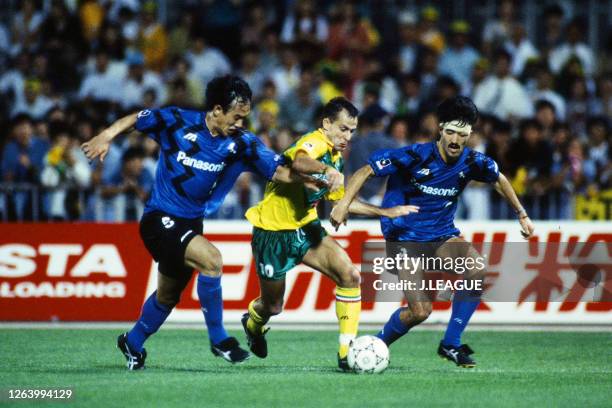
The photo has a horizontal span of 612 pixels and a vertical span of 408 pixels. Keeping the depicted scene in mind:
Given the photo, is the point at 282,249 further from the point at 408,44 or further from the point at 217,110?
the point at 408,44

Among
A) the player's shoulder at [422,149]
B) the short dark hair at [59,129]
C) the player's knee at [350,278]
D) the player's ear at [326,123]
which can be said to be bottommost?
the player's knee at [350,278]

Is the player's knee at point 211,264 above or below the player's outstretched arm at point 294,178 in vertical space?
below

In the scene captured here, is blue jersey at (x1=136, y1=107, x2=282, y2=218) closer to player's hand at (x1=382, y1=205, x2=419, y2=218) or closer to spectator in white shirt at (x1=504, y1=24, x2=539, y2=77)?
player's hand at (x1=382, y1=205, x2=419, y2=218)

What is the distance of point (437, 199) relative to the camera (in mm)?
10500

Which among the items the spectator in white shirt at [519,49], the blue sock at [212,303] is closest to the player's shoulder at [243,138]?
the blue sock at [212,303]

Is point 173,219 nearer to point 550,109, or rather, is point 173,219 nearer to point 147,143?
point 147,143

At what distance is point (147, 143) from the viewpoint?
1619 cm

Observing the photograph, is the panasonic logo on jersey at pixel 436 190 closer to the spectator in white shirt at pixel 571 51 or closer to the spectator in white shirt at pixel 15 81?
the spectator in white shirt at pixel 571 51

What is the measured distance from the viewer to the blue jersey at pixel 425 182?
10320 mm

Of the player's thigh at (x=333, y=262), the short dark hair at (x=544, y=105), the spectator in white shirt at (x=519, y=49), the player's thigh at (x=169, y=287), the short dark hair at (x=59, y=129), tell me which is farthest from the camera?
the spectator in white shirt at (x=519, y=49)

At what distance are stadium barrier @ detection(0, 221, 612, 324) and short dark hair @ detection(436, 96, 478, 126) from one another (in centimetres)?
447

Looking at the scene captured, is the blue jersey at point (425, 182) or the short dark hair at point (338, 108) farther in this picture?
the blue jersey at point (425, 182)

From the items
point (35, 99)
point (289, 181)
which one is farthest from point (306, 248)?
point (35, 99)

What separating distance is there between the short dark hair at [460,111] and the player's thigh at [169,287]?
2505 mm
